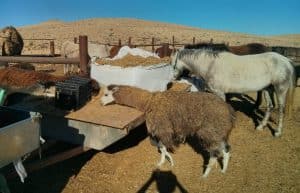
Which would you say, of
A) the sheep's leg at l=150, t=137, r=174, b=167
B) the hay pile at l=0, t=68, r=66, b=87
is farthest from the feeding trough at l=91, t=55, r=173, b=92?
the sheep's leg at l=150, t=137, r=174, b=167

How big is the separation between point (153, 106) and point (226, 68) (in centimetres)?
273

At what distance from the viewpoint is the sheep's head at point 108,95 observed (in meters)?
6.34

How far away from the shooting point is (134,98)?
20.5ft

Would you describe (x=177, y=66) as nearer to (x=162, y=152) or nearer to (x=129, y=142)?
(x=129, y=142)

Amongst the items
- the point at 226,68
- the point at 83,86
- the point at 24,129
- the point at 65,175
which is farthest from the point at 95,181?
the point at 226,68

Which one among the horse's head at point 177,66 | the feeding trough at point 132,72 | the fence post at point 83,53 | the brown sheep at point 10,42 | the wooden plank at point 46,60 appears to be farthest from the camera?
the brown sheep at point 10,42

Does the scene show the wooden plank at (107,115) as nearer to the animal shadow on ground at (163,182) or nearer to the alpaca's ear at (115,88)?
the alpaca's ear at (115,88)

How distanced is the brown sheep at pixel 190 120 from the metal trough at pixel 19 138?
7.33ft

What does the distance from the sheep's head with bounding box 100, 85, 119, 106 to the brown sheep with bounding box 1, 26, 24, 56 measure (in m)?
9.90

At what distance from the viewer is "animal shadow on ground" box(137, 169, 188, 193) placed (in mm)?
5457

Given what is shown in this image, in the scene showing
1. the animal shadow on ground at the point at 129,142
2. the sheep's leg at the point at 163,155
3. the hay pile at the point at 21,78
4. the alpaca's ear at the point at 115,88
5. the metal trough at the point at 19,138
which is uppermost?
the hay pile at the point at 21,78

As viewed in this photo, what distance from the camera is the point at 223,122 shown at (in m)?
5.75

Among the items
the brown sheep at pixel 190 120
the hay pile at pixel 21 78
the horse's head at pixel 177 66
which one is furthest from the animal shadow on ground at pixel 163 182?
the horse's head at pixel 177 66

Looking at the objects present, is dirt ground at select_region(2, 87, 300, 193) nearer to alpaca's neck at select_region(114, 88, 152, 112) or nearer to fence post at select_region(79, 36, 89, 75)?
alpaca's neck at select_region(114, 88, 152, 112)
